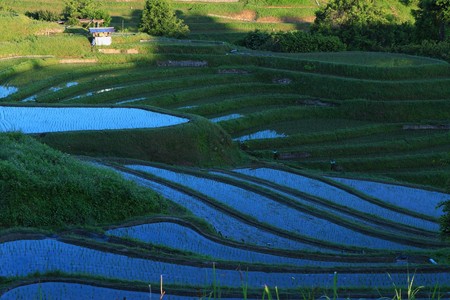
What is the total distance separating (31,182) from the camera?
11.5m

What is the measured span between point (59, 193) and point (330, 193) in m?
6.99

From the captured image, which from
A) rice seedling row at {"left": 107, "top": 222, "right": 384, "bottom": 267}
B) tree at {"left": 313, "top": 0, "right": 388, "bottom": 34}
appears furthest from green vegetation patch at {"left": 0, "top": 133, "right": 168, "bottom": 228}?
tree at {"left": 313, "top": 0, "right": 388, "bottom": 34}

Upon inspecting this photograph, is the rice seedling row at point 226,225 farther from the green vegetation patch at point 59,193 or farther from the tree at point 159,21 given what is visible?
the tree at point 159,21

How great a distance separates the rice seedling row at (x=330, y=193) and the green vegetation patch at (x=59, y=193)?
4.70 metres

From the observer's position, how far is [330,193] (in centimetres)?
1638

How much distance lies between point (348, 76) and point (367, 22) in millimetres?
10759

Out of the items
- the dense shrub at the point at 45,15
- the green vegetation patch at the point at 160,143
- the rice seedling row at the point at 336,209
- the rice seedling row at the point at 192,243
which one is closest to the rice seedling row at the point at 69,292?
the rice seedling row at the point at 192,243

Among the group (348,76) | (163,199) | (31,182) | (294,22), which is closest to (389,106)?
(348,76)

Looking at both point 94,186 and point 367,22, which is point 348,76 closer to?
point 367,22

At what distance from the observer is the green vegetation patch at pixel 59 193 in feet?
37.0

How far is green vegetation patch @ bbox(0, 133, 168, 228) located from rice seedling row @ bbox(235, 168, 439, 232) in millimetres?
4698

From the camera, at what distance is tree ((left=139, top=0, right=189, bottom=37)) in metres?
36.8

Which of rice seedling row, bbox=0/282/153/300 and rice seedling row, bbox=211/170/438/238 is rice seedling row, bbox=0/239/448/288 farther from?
rice seedling row, bbox=211/170/438/238

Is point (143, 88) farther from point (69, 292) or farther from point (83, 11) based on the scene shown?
point (69, 292)
